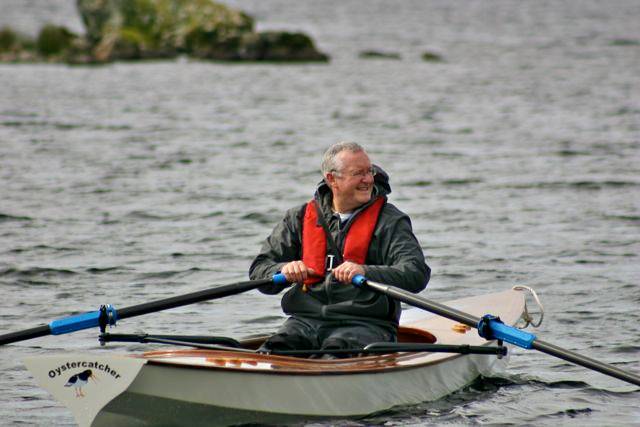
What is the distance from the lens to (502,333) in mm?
7430

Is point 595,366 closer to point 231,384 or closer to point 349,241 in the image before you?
point 349,241

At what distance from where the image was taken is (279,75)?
135ft

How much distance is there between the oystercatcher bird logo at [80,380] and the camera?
257 inches

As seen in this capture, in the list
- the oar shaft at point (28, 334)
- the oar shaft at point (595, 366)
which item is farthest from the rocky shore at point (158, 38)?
the oar shaft at point (595, 366)

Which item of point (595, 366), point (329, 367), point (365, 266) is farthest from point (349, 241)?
point (595, 366)

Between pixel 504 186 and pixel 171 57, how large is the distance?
104 ft

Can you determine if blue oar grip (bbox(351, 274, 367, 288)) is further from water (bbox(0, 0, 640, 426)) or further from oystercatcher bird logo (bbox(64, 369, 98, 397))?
oystercatcher bird logo (bbox(64, 369, 98, 397))

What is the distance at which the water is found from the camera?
9.76 meters

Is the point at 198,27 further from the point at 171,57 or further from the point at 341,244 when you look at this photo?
the point at 341,244

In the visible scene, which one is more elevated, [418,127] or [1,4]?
[1,4]

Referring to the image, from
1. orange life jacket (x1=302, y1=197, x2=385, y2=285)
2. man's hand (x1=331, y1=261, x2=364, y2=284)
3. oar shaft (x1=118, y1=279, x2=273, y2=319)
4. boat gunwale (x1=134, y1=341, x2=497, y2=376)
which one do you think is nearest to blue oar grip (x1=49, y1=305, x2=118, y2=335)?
oar shaft (x1=118, y1=279, x2=273, y2=319)

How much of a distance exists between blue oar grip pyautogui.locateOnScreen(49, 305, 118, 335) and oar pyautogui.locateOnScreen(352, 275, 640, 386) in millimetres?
1507

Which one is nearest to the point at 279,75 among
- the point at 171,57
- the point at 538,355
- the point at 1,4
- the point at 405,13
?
the point at 171,57

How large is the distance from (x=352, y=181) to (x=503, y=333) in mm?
1327
